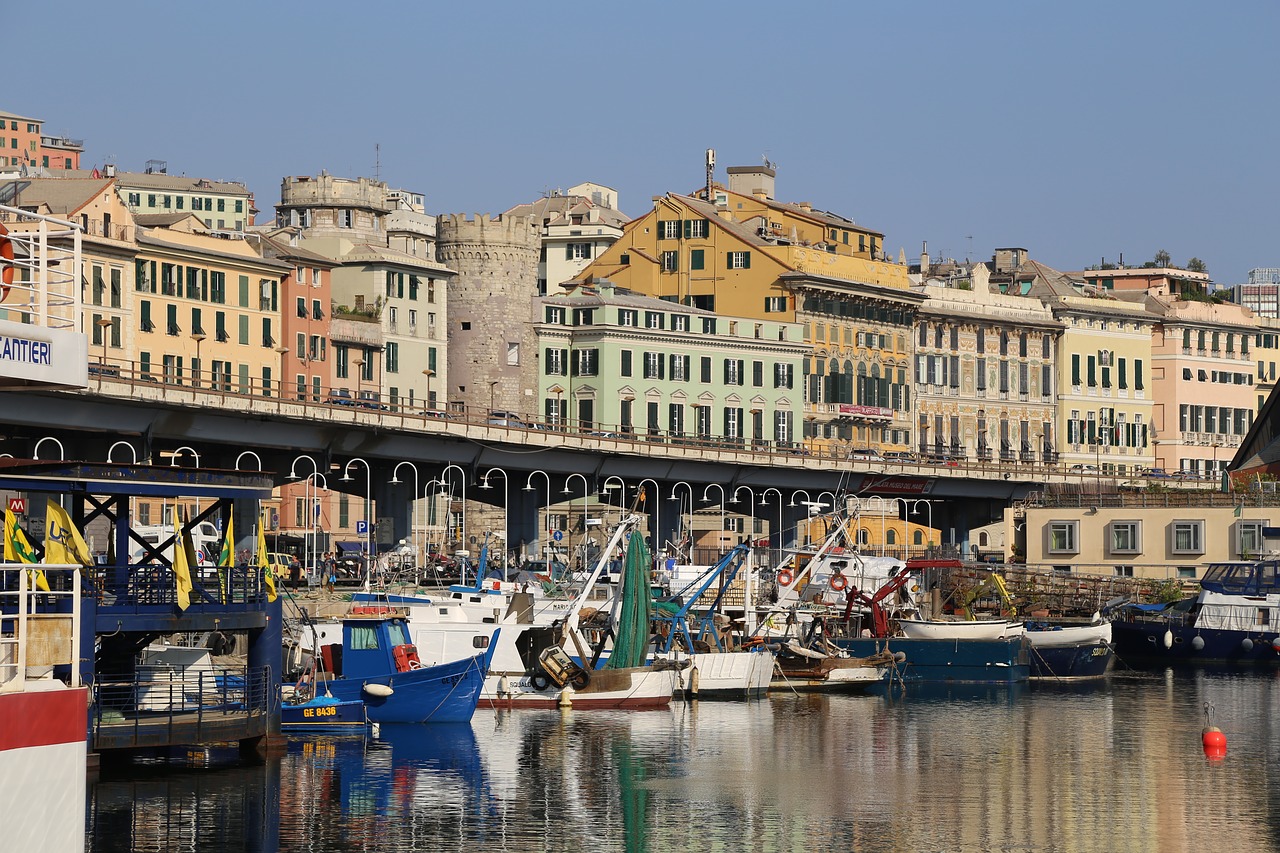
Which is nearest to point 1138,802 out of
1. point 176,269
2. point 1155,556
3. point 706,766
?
point 706,766

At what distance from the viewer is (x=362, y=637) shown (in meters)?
67.9

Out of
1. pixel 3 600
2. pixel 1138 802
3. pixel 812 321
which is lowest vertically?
pixel 1138 802

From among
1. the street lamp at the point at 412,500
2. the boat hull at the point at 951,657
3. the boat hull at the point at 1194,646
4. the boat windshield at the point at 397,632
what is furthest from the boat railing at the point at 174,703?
the street lamp at the point at 412,500

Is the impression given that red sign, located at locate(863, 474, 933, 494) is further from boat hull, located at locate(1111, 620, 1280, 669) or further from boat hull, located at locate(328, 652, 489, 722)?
boat hull, located at locate(328, 652, 489, 722)

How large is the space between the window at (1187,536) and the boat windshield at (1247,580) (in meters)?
16.4

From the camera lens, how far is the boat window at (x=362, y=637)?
2672 inches

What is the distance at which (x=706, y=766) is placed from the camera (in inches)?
2323

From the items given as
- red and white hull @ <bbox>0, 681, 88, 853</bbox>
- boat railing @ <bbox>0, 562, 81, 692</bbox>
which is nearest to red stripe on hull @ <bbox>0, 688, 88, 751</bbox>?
red and white hull @ <bbox>0, 681, 88, 853</bbox>

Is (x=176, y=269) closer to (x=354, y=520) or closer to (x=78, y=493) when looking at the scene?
(x=354, y=520)

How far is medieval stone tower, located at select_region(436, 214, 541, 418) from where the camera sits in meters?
161

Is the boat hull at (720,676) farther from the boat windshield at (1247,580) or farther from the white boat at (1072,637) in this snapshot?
the boat windshield at (1247,580)

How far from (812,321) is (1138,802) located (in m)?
117

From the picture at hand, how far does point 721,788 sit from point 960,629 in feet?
137

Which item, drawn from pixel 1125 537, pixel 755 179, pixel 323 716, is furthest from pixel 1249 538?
pixel 323 716
